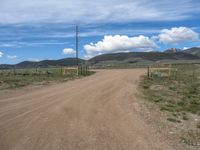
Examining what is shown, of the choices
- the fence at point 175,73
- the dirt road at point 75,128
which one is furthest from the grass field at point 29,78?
the dirt road at point 75,128

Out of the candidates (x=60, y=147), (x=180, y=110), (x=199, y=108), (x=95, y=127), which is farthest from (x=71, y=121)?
(x=199, y=108)

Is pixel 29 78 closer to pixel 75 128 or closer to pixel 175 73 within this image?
pixel 175 73

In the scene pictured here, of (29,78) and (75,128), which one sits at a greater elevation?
(29,78)

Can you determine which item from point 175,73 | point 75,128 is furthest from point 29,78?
point 75,128

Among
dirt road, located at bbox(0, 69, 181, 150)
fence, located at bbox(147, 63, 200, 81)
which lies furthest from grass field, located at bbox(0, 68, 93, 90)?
dirt road, located at bbox(0, 69, 181, 150)

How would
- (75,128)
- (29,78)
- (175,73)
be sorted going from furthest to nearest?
1. (175,73)
2. (29,78)
3. (75,128)

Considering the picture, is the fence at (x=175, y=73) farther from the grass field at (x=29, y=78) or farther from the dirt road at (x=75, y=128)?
the dirt road at (x=75, y=128)

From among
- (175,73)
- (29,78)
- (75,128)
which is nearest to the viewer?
(75,128)

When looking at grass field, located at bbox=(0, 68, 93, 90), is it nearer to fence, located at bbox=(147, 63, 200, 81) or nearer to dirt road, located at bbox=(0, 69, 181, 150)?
fence, located at bbox=(147, 63, 200, 81)

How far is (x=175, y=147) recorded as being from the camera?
295 inches

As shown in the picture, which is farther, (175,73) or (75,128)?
(175,73)

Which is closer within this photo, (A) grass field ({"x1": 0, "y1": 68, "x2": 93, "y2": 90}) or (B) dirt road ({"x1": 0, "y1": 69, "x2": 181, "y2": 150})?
(B) dirt road ({"x1": 0, "y1": 69, "x2": 181, "y2": 150})

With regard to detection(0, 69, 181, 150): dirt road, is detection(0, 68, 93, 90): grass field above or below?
above

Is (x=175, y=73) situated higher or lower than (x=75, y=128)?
higher
